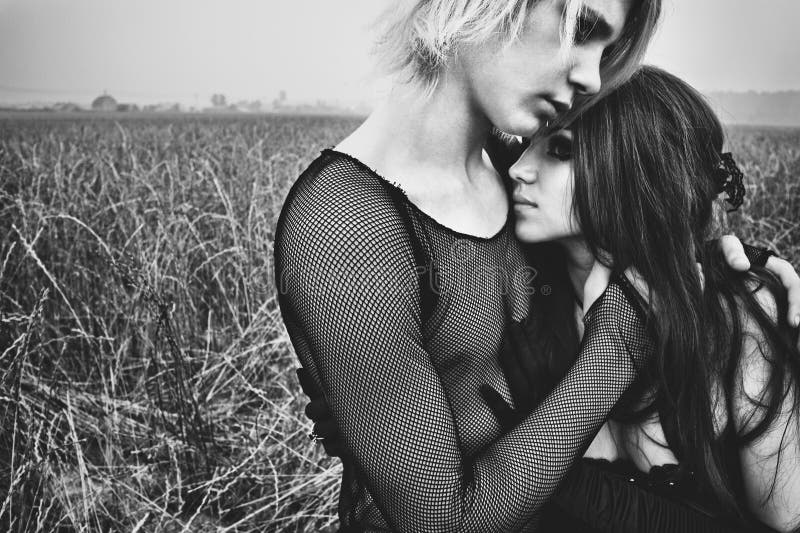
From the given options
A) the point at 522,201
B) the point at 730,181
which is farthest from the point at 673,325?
the point at 730,181

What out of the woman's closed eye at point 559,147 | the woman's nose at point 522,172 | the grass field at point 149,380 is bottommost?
the grass field at point 149,380

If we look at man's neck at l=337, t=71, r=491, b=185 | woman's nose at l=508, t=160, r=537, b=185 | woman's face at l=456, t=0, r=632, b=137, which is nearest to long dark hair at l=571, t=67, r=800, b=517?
woman's nose at l=508, t=160, r=537, b=185

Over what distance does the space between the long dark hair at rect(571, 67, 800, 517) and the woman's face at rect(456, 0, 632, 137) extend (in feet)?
0.85

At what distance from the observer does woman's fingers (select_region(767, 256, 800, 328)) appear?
131 cm

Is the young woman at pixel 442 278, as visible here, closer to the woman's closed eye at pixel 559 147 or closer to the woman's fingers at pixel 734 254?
the woman's closed eye at pixel 559 147

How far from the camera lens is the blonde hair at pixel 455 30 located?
3.45 feet

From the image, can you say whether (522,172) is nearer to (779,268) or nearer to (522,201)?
(522,201)

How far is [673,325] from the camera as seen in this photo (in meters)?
1.20

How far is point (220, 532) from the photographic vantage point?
1930 millimetres

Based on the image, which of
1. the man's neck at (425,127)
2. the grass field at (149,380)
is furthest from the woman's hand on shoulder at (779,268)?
the grass field at (149,380)

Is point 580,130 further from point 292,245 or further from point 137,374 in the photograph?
point 137,374

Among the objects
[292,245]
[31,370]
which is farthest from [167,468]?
[292,245]

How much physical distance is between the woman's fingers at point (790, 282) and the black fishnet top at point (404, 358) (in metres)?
0.55

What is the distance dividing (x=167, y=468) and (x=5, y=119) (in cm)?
499
